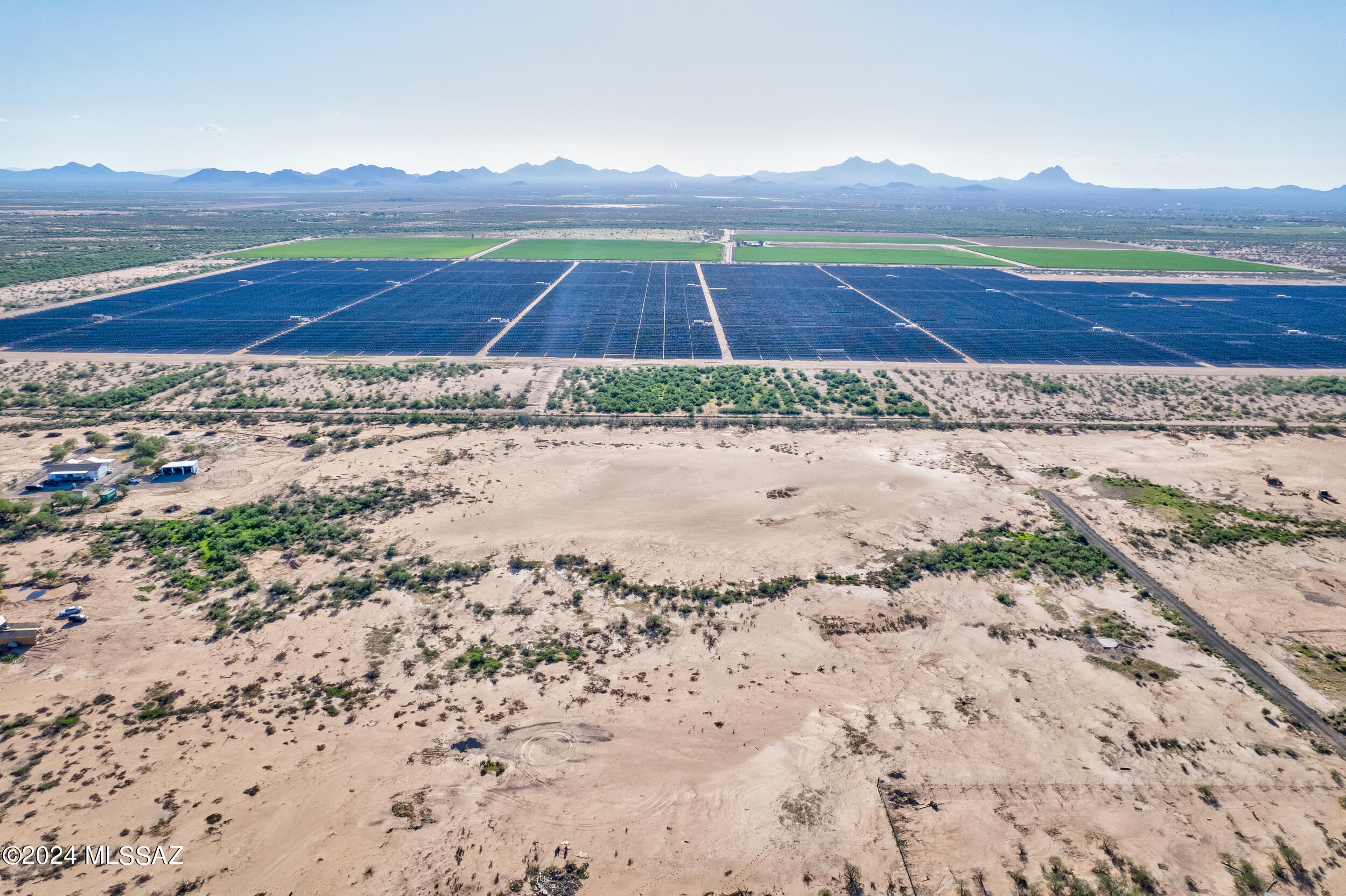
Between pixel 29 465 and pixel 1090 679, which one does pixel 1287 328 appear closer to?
pixel 1090 679

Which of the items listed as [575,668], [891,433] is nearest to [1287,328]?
[891,433]

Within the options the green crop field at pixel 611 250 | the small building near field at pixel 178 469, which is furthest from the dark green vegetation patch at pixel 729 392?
the green crop field at pixel 611 250

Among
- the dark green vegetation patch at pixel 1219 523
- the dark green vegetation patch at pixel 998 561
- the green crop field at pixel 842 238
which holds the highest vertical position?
the green crop field at pixel 842 238

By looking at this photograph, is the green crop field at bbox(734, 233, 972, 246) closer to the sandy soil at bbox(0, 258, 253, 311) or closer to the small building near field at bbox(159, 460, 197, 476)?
the sandy soil at bbox(0, 258, 253, 311)

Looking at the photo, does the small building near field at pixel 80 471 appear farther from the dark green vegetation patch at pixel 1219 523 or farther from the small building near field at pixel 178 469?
the dark green vegetation patch at pixel 1219 523

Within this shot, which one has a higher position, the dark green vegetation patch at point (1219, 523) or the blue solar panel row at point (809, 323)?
the blue solar panel row at point (809, 323)

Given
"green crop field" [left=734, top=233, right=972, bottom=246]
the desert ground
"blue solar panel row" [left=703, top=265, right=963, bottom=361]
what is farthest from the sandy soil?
"green crop field" [left=734, top=233, right=972, bottom=246]

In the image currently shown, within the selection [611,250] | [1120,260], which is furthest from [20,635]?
[1120,260]
